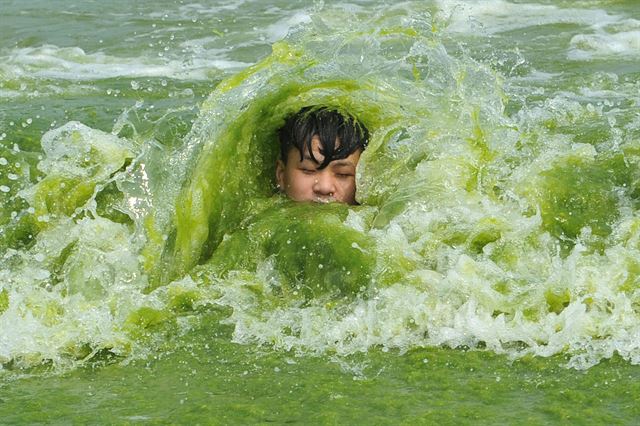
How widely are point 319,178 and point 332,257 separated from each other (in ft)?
3.19

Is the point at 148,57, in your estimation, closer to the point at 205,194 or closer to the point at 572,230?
the point at 205,194

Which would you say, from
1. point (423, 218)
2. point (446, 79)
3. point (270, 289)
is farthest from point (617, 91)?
point (270, 289)

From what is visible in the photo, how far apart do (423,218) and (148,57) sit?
605 centimetres

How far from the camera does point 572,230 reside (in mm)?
5062

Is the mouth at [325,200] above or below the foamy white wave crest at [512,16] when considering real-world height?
below

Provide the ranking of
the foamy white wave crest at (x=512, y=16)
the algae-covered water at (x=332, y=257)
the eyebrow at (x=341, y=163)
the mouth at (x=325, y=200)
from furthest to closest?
the foamy white wave crest at (x=512, y=16), the eyebrow at (x=341, y=163), the mouth at (x=325, y=200), the algae-covered water at (x=332, y=257)

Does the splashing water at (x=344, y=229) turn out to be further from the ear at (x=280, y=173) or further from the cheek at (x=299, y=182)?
the cheek at (x=299, y=182)

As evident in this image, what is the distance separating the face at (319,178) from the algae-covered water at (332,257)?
70 mm

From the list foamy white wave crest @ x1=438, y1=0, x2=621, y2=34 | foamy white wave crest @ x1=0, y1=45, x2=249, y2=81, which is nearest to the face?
foamy white wave crest @ x1=0, y1=45, x2=249, y2=81

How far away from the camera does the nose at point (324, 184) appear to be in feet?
18.4

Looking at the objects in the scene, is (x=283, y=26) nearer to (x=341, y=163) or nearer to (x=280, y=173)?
(x=280, y=173)

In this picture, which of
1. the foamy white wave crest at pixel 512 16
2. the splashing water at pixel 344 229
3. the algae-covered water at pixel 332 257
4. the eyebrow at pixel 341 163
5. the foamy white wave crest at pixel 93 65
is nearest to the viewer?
the algae-covered water at pixel 332 257

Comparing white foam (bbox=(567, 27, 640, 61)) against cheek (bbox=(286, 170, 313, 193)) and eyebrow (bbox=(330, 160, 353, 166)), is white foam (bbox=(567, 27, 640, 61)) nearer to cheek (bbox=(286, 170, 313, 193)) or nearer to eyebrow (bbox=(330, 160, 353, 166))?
eyebrow (bbox=(330, 160, 353, 166))

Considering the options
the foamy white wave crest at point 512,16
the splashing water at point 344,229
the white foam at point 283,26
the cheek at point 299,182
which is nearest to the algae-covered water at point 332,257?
the splashing water at point 344,229
